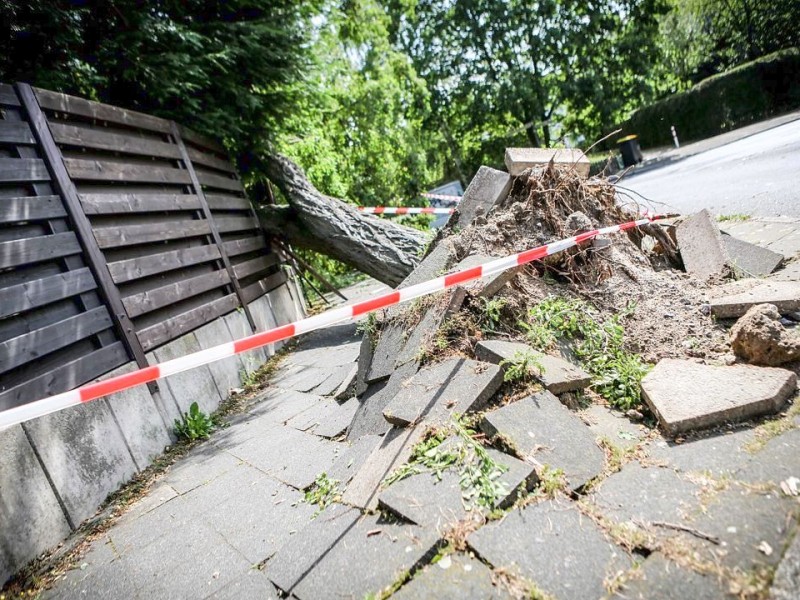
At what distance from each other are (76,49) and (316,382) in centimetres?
423

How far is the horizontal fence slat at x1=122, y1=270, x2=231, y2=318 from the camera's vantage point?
3730mm

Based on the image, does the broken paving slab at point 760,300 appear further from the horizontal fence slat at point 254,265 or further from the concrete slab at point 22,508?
the horizontal fence slat at point 254,265

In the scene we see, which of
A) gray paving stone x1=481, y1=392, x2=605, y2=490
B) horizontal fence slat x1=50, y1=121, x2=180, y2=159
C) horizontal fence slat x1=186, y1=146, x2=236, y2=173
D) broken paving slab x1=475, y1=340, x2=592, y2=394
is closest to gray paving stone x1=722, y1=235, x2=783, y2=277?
broken paving slab x1=475, y1=340, x2=592, y2=394

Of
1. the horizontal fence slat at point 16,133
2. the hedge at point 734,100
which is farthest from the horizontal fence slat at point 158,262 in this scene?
the hedge at point 734,100

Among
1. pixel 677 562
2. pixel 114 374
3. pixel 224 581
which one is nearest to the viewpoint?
pixel 677 562

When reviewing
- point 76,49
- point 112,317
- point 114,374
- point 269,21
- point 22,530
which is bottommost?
point 22,530

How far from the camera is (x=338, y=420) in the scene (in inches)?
136

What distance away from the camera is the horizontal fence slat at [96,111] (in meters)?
3.44

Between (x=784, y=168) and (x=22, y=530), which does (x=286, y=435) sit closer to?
(x=22, y=530)

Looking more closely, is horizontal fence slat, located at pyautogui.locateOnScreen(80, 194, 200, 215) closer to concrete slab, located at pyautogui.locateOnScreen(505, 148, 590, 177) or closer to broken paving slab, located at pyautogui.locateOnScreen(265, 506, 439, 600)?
broken paving slab, located at pyautogui.locateOnScreen(265, 506, 439, 600)

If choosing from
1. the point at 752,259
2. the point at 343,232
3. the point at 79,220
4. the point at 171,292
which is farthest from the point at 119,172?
the point at 752,259

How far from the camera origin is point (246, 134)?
20.5 ft

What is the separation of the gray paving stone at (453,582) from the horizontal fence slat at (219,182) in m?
5.21

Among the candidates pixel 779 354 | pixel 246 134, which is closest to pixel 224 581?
pixel 779 354
